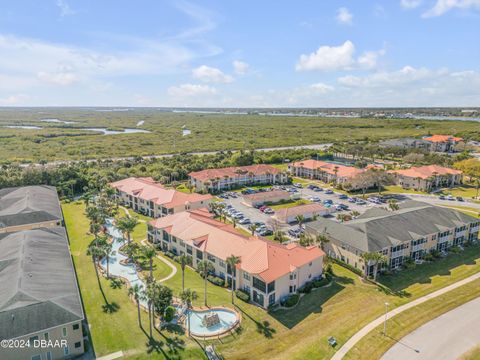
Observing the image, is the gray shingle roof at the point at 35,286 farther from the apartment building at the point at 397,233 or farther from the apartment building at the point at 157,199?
the apartment building at the point at 397,233

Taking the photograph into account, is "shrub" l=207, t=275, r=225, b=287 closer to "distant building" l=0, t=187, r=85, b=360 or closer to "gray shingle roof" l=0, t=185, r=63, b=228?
"distant building" l=0, t=187, r=85, b=360

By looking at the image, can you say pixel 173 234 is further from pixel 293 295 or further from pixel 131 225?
pixel 293 295

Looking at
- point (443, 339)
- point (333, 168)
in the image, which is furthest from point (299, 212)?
point (333, 168)

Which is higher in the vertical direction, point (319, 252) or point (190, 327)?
point (319, 252)

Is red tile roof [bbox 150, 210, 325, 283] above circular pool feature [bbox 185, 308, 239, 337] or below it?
A: above

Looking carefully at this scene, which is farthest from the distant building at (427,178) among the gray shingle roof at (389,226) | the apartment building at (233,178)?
the gray shingle roof at (389,226)

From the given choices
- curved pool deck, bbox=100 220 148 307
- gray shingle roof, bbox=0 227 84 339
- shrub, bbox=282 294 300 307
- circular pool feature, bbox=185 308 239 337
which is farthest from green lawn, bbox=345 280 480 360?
gray shingle roof, bbox=0 227 84 339

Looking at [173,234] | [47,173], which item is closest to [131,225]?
[173,234]
